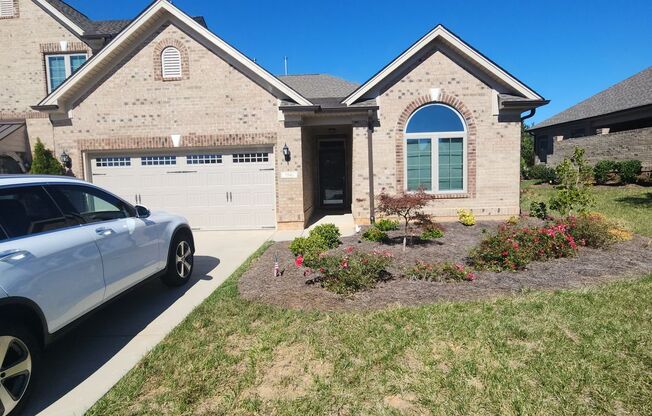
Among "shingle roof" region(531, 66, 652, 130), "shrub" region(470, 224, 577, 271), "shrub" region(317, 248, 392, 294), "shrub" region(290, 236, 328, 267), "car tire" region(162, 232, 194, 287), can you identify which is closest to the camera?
"shrub" region(317, 248, 392, 294)

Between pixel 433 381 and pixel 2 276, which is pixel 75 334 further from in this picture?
pixel 433 381

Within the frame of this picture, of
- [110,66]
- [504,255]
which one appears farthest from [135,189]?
[504,255]

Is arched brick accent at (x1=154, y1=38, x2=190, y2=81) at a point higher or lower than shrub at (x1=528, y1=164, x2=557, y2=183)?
higher

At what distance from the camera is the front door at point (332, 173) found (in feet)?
49.5

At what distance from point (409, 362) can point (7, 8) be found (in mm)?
16842

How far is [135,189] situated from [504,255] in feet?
33.9

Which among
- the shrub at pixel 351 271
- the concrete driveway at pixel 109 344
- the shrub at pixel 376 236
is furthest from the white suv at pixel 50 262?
the shrub at pixel 376 236

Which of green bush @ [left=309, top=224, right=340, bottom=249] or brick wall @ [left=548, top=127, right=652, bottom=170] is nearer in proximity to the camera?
green bush @ [left=309, top=224, right=340, bottom=249]

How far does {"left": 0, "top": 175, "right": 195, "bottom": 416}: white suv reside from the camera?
2.92 m

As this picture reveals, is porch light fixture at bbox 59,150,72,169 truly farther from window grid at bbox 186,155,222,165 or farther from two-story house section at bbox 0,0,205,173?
window grid at bbox 186,155,222,165

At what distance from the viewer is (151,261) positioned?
16.9 feet

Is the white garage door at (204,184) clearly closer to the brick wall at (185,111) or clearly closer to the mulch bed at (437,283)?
the brick wall at (185,111)

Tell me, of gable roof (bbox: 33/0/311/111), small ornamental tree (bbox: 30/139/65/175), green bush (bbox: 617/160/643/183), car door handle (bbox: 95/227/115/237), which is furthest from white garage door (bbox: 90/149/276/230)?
green bush (bbox: 617/160/643/183)

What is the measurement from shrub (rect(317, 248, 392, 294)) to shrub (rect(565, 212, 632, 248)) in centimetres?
452
